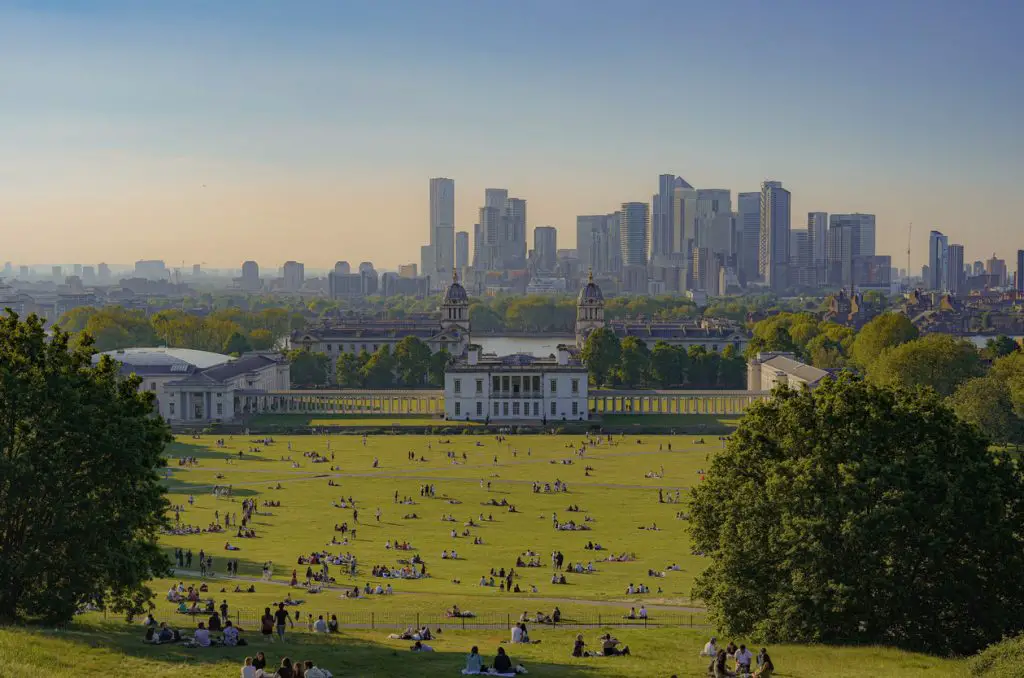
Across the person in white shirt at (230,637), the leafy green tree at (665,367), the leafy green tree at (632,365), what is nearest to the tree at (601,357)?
the leafy green tree at (632,365)

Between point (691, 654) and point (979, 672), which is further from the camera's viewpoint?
point (691, 654)

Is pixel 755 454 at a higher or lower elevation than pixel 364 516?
higher

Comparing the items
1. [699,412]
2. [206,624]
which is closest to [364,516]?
[206,624]

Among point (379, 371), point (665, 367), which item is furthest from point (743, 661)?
point (379, 371)

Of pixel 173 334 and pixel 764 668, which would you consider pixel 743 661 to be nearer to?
pixel 764 668

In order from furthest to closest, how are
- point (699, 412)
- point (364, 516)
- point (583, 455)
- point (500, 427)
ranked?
point (699, 412), point (500, 427), point (583, 455), point (364, 516)

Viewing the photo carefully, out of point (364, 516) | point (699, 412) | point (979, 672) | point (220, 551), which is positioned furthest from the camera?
point (699, 412)

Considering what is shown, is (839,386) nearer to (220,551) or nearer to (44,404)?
(44,404)
